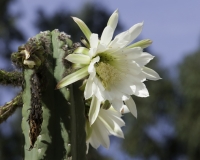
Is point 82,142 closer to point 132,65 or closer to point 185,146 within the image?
point 132,65

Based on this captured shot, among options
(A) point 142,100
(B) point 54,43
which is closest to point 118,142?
(A) point 142,100

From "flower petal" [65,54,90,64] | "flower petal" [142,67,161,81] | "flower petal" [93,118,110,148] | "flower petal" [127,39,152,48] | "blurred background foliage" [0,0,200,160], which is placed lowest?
"flower petal" [93,118,110,148]

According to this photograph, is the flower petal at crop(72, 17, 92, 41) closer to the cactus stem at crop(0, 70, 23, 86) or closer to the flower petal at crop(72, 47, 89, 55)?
the flower petal at crop(72, 47, 89, 55)

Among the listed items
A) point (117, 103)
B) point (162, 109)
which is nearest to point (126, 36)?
point (117, 103)

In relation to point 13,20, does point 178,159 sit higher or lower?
lower

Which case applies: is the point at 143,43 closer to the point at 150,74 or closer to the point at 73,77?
the point at 150,74

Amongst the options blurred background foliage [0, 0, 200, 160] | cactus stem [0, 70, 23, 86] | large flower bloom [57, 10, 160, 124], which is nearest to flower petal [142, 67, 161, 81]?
large flower bloom [57, 10, 160, 124]
